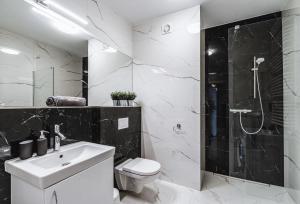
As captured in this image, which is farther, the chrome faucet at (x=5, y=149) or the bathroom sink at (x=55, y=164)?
the chrome faucet at (x=5, y=149)

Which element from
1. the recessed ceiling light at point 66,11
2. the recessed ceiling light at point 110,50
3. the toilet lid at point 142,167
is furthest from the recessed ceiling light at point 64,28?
the toilet lid at point 142,167

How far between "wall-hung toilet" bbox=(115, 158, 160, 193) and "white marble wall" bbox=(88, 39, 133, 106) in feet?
2.76

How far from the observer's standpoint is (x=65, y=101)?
149 cm

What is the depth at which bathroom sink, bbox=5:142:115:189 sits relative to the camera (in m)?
0.90

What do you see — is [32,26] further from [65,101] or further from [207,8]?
[207,8]

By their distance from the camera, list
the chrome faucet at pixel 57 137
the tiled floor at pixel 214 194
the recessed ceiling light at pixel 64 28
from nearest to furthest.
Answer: the chrome faucet at pixel 57 137 < the recessed ceiling light at pixel 64 28 < the tiled floor at pixel 214 194

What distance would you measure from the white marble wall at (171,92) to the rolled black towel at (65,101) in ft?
3.39

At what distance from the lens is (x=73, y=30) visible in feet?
5.44

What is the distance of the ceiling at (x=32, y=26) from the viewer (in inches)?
46.2

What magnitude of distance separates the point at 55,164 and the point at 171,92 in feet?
5.25

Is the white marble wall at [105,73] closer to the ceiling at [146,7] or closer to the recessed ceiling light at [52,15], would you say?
the recessed ceiling light at [52,15]

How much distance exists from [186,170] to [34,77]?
6.78ft

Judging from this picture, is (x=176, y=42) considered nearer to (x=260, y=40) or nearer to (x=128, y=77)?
(x=128, y=77)

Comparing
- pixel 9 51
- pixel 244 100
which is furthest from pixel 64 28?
pixel 244 100
